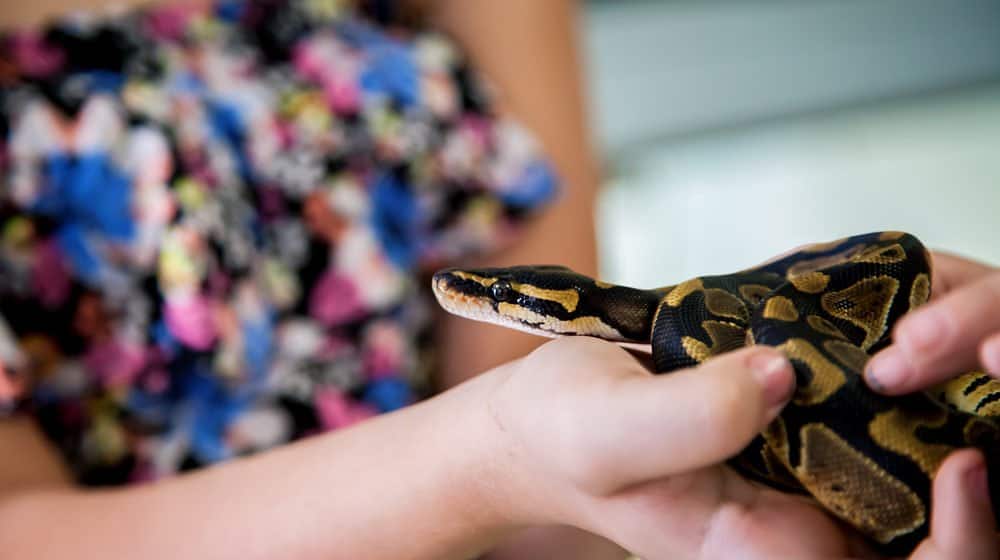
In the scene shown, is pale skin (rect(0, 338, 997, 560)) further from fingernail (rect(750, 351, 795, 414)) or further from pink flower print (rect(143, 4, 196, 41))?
pink flower print (rect(143, 4, 196, 41))

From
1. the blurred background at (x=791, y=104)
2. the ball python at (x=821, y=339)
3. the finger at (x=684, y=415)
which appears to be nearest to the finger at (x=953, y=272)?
the ball python at (x=821, y=339)

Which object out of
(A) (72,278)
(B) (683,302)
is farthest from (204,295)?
(B) (683,302)

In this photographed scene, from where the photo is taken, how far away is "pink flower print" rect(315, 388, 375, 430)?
1.20m

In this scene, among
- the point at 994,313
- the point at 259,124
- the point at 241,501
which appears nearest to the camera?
the point at 994,313

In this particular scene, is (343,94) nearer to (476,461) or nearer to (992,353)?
(476,461)

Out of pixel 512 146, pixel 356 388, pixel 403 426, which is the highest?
pixel 512 146

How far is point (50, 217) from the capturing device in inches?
41.7

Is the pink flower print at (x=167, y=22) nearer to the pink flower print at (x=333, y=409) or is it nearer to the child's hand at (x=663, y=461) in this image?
the pink flower print at (x=333, y=409)

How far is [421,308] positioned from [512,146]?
299 millimetres

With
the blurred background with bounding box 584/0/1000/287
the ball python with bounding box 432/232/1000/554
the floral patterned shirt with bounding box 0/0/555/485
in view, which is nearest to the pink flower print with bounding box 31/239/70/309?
the floral patterned shirt with bounding box 0/0/555/485

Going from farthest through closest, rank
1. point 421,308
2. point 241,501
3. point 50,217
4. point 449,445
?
point 421,308 → point 50,217 → point 241,501 → point 449,445

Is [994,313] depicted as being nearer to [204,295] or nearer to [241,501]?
[241,501]

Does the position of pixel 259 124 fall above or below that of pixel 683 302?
above

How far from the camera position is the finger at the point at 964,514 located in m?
0.48
